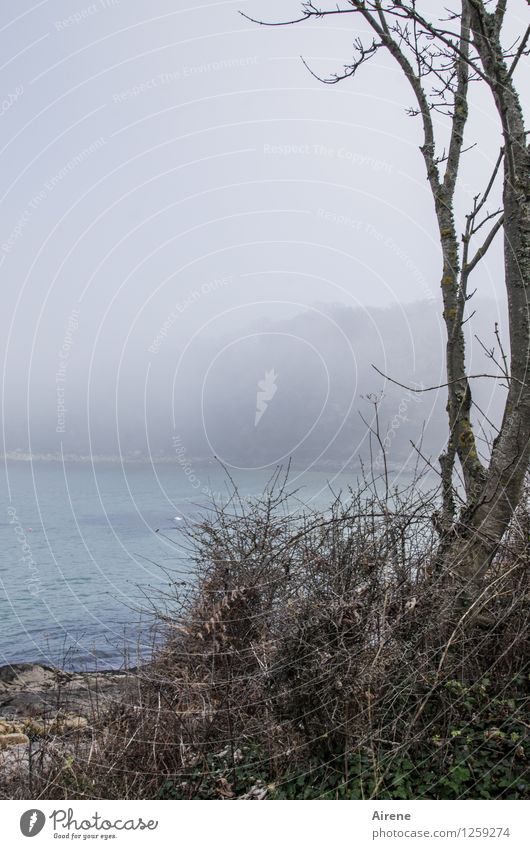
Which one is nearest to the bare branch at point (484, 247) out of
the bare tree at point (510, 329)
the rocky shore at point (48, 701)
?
the bare tree at point (510, 329)

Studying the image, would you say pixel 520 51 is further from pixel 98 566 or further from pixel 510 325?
pixel 98 566

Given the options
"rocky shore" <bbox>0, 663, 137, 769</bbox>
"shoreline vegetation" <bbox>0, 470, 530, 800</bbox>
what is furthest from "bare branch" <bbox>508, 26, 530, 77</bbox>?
"rocky shore" <bbox>0, 663, 137, 769</bbox>

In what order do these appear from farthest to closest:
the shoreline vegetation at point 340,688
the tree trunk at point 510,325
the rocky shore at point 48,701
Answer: the rocky shore at point 48,701 < the tree trunk at point 510,325 < the shoreline vegetation at point 340,688

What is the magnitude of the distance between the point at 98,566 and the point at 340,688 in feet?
71.7

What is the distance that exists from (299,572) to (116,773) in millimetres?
1794

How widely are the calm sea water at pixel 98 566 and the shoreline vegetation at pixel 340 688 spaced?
642 millimetres

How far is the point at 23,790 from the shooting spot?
16.2 ft

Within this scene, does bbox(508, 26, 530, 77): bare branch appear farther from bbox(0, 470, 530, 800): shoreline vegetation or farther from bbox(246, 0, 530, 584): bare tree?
bbox(0, 470, 530, 800): shoreline vegetation

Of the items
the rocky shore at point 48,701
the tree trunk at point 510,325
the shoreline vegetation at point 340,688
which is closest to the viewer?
the shoreline vegetation at point 340,688

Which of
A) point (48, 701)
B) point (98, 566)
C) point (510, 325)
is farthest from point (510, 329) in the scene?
point (98, 566)

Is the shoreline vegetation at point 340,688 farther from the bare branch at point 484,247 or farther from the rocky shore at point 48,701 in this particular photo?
the bare branch at point 484,247

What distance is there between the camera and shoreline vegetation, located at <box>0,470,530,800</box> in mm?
4184

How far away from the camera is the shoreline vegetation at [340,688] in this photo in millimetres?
4184

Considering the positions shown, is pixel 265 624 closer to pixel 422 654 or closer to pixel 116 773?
pixel 422 654
